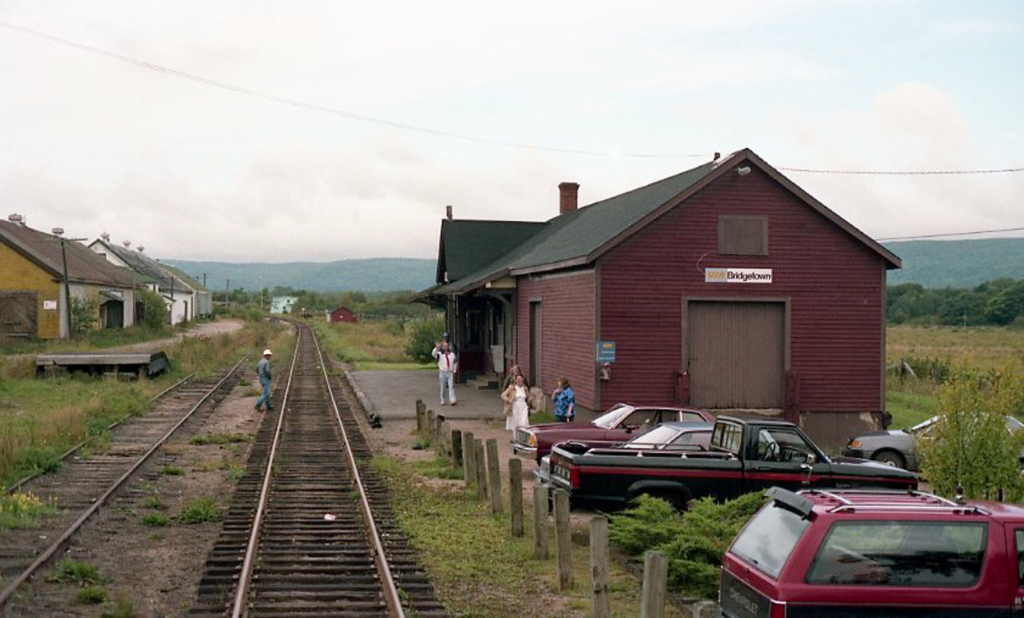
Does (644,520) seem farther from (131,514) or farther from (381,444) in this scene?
(381,444)

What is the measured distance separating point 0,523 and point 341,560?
4200 mm

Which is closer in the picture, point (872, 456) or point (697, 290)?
point (872, 456)

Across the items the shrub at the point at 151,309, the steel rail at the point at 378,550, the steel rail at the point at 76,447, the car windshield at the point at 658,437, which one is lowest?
the steel rail at the point at 378,550

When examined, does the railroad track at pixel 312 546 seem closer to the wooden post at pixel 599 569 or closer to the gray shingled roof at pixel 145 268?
the wooden post at pixel 599 569

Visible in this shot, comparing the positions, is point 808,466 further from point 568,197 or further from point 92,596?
point 568,197

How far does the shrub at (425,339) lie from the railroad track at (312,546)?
26.3m

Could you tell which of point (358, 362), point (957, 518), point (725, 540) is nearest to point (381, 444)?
point (725, 540)

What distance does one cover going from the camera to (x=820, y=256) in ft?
74.9

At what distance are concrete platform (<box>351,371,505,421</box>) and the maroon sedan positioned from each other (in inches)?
353

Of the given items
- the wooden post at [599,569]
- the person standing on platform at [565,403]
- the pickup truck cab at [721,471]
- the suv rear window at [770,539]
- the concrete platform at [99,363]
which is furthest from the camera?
the concrete platform at [99,363]

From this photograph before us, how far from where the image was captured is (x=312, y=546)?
1173 centimetres

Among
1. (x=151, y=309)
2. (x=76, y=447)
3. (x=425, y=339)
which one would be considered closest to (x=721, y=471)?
(x=76, y=447)

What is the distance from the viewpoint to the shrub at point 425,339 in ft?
154

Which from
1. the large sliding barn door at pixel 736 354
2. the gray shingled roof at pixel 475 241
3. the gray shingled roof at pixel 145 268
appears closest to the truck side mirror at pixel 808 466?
the large sliding barn door at pixel 736 354
